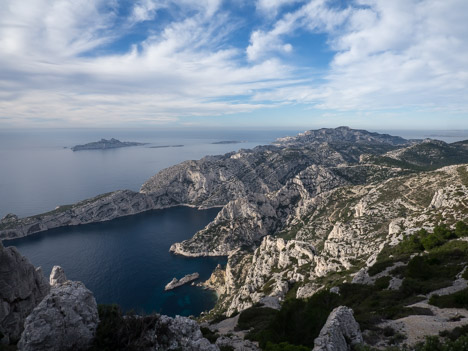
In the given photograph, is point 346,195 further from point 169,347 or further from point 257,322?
point 169,347

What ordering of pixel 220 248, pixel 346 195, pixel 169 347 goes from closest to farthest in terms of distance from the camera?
1. pixel 169 347
2. pixel 346 195
3. pixel 220 248

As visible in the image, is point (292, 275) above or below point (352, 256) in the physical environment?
below

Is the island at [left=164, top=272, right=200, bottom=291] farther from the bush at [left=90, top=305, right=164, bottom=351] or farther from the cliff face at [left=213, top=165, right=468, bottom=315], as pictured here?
the bush at [left=90, top=305, right=164, bottom=351]

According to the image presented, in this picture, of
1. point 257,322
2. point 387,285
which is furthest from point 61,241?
point 387,285

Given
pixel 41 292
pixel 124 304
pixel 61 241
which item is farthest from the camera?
pixel 61 241

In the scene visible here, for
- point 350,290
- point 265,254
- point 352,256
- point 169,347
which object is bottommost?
point 265,254

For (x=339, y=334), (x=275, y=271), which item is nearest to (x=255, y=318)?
(x=339, y=334)

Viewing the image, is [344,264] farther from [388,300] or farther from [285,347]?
[285,347]
